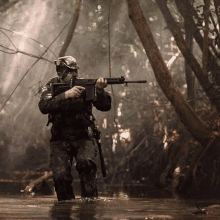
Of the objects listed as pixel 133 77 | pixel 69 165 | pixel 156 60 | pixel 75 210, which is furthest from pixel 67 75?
pixel 133 77

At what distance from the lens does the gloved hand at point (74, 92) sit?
628 cm

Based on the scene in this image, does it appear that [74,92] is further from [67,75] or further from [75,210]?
[75,210]

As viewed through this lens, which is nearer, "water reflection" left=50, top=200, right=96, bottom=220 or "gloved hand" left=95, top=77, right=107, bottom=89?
"water reflection" left=50, top=200, right=96, bottom=220

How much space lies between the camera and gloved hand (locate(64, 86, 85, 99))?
6.28 metres

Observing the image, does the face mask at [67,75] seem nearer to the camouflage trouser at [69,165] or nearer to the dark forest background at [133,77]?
the camouflage trouser at [69,165]

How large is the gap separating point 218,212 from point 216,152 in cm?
498

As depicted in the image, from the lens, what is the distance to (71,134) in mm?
6609

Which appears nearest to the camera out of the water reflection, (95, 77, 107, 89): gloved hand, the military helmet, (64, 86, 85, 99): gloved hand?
the water reflection

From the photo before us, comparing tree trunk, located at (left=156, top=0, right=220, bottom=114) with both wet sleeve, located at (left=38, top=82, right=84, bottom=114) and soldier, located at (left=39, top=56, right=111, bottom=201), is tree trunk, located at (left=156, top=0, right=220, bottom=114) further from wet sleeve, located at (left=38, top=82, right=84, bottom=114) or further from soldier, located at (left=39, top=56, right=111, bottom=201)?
wet sleeve, located at (left=38, top=82, right=84, bottom=114)

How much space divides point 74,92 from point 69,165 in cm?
88

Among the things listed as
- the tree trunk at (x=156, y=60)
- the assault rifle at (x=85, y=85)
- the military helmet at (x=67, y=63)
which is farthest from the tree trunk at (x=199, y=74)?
the military helmet at (x=67, y=63)

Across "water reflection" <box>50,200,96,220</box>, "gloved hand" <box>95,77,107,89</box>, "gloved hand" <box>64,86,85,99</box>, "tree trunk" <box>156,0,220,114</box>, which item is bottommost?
"water reflection" <box>50,200,96,220</box>

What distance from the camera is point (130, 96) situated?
17.8m

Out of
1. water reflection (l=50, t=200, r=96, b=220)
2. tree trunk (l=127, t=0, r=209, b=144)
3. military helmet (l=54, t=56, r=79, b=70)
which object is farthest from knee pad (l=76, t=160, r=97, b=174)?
tree trunk (l=127, t=0, r=209, b=144)
